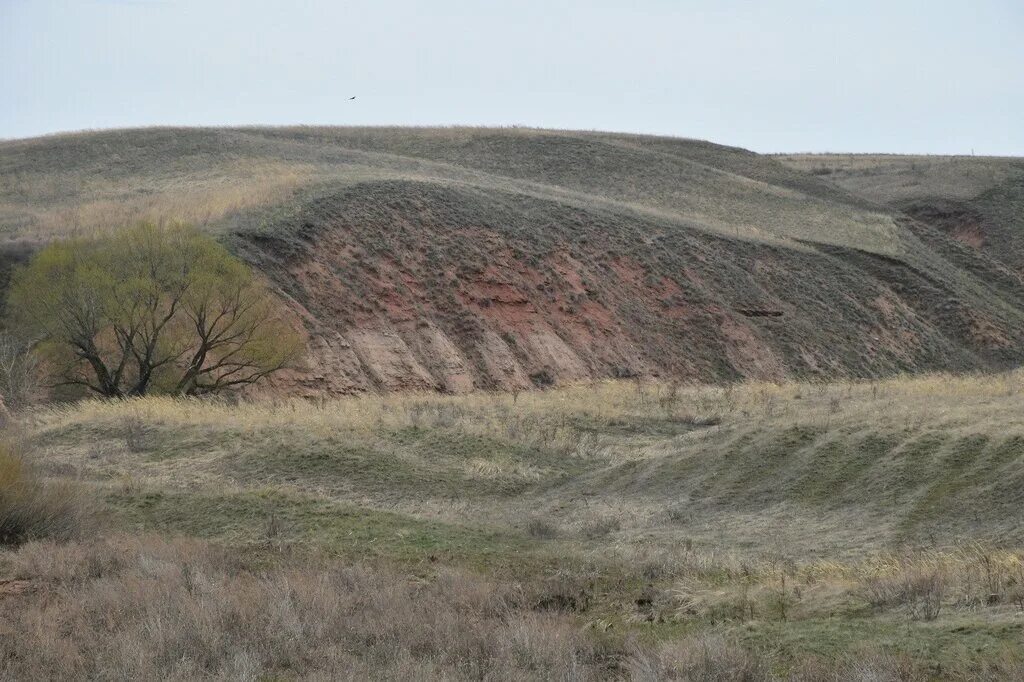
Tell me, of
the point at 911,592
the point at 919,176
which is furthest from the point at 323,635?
the point at 919,176

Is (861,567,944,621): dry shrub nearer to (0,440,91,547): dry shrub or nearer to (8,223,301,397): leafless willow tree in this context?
(0,440,91,547): dry shrub

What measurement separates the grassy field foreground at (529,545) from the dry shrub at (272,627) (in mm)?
32

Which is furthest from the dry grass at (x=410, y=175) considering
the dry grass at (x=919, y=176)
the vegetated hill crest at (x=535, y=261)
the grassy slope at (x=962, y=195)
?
the dry grass at (x=919, y=176)

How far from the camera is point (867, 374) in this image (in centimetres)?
4191

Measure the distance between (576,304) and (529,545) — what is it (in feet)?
85.5

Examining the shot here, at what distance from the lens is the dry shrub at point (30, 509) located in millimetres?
13242

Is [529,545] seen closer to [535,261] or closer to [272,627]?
[272,627]

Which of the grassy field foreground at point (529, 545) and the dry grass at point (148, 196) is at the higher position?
the dry grass at point (148, 196)

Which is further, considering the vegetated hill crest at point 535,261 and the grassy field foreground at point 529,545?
the vegetated hill crest at point 535,261

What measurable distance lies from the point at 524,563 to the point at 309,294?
22.3 metres

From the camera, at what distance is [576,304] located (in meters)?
39.5

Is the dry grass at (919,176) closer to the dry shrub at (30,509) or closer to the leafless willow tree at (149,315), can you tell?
the leafless willow tree at (149,315)

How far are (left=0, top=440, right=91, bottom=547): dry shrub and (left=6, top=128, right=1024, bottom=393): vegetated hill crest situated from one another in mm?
15925

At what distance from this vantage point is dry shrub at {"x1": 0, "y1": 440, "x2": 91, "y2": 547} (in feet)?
43.4
